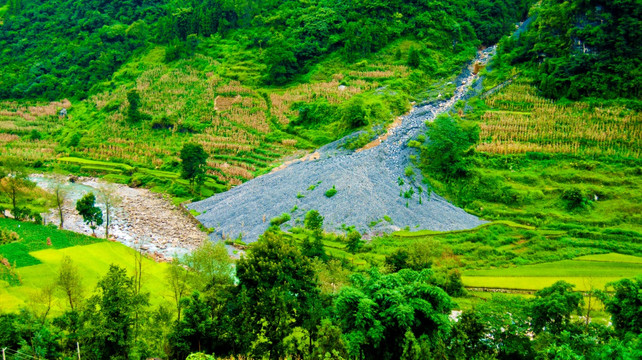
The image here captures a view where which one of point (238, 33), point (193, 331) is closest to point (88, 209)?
point (193, 331)

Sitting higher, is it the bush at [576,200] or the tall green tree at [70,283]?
the bush at [576,200]

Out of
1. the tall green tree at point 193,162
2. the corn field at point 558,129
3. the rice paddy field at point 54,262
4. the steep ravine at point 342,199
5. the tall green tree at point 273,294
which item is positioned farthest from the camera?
the tall green tree at point 193,162

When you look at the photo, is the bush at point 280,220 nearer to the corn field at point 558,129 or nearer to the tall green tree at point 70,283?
the tall green tree at point 70,283

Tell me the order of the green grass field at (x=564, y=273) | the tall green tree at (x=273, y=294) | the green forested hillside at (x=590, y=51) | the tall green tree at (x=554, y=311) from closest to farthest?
1. the tall green tree at (x=554, y=311)
2. the tall green tree at (x=273, y=294)
3. the green grass field at (x=564, y=273)
4. the green forested hillside at (x=590, y=51)

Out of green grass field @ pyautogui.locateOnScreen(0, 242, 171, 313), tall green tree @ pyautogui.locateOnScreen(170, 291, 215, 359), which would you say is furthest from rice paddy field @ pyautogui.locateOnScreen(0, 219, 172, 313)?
tall green tree @ pyautogui.locateOnScreen(170, 291, 215, 359)

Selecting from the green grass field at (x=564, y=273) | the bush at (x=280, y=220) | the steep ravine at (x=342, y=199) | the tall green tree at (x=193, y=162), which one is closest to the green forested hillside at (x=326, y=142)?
Answer: the green grass field at (x=564, y=273)

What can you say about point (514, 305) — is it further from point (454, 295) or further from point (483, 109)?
point (483, 109)
